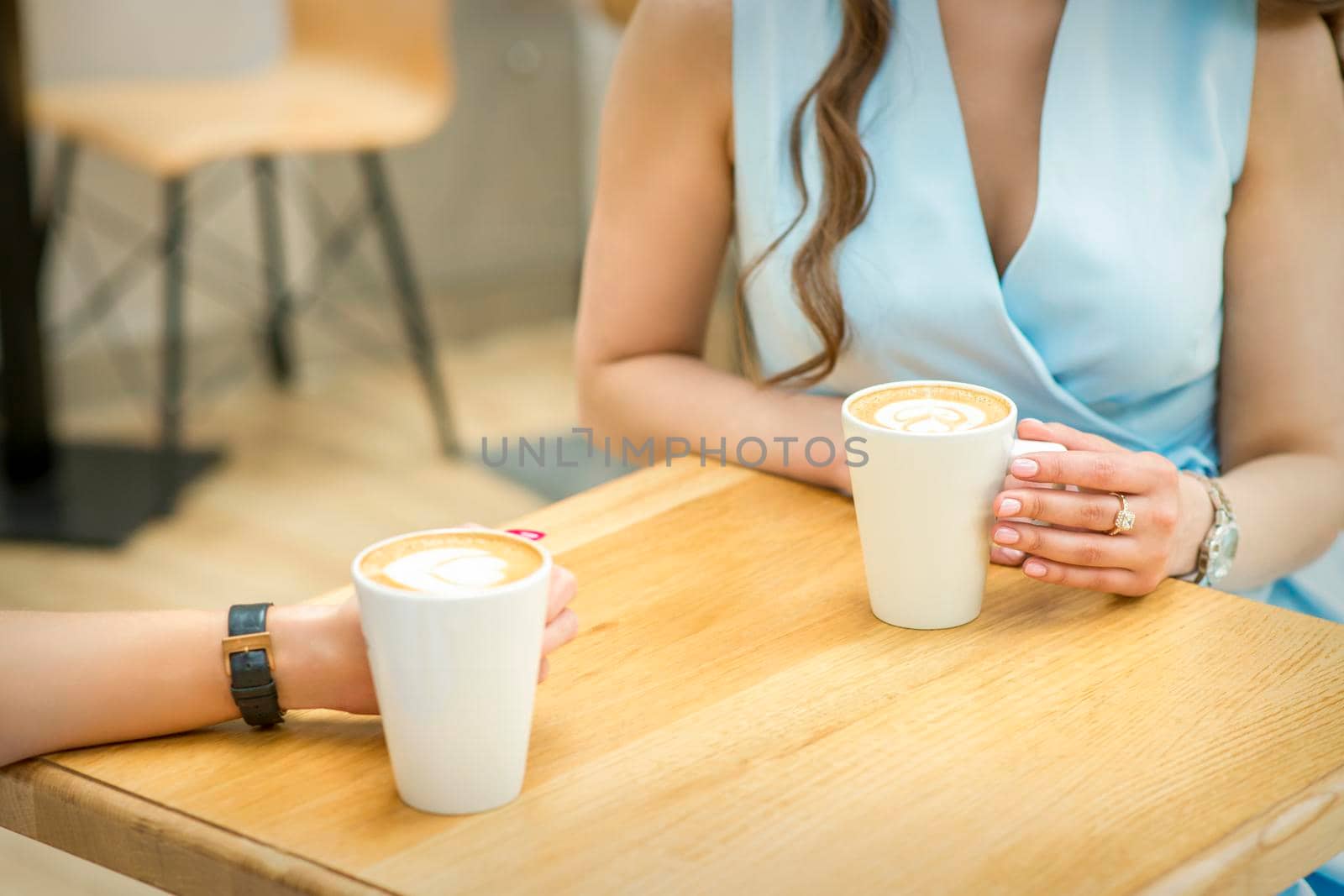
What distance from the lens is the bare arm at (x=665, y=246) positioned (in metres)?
1.15

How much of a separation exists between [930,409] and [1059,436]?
0.11m

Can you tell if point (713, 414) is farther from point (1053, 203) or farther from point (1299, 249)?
point (1299, 249)

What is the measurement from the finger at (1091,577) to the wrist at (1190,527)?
71 millimetres

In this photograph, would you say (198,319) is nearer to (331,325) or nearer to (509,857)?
(331,325)

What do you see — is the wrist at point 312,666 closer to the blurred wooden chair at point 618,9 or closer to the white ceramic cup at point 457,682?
the white ceramic cup at point 457,682

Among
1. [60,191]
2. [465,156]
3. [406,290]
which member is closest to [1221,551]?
[406,290]

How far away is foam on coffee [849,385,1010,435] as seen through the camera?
80cm

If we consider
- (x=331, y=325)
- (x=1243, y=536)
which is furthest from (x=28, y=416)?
(x=1243, y=536)

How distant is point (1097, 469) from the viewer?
2.85 ft

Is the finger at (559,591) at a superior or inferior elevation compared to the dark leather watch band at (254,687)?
superior

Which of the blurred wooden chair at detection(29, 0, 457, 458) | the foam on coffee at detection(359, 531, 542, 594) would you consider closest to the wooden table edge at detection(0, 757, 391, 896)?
the foam on coffee at detection(359, 531, 542, 594)

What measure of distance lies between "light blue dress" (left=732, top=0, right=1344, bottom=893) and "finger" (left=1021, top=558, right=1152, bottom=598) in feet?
0.87

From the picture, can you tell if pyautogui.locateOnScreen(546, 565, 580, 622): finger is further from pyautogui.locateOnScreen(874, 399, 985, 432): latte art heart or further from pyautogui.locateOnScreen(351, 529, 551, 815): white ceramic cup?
pyautogui.locateOnScreen(874, 399, 985, 432): latte art heart

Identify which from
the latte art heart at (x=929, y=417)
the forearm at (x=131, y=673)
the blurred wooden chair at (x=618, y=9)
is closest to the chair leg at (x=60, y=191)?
the blurred wooden chair at (x=618, y=9)
